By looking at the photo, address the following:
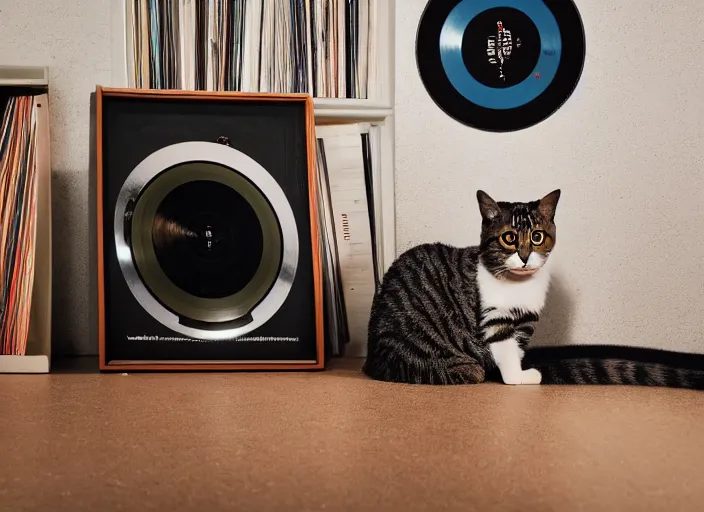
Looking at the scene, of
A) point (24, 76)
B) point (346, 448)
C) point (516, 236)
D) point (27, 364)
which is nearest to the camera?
point (346, 448)

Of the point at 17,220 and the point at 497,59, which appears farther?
the point at 497,59

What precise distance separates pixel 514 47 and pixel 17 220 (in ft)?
4.02

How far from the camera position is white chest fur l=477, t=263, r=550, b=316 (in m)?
1.32

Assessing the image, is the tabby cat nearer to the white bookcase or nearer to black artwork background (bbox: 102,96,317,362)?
black artwork background (bbox: 102,96,317,362)

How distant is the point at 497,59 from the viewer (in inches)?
65.7

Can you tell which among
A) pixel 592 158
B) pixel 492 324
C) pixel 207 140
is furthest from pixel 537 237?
pixel 207 140

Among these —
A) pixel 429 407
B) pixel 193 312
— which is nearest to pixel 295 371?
pixel 193 312

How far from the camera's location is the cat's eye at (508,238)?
1.31m

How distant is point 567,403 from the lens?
43.9 inches

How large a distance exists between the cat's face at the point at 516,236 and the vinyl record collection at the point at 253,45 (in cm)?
55

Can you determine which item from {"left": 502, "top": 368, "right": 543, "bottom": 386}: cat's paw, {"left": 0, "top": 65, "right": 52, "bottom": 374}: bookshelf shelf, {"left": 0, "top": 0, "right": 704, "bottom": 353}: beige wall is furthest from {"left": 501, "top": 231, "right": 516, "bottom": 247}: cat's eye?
{"left": 0, "top": 65, "right": 52, "bottom": 374}: bookshelf shelf

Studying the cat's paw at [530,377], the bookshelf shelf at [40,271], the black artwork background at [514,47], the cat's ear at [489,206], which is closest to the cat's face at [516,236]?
the cat's ear at [489,206]

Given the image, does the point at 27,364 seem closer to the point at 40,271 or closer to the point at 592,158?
the point at 40,271

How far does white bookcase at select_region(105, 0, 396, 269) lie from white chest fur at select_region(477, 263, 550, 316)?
38 cm
